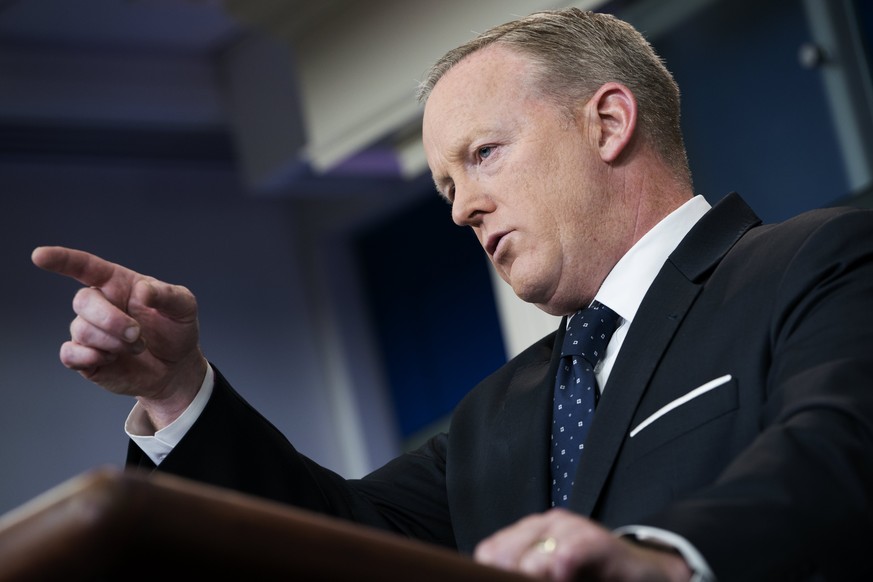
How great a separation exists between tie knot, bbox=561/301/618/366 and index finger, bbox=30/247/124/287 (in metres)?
0.61

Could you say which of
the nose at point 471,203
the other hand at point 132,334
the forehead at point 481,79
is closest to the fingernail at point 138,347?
the other hand at point 132,334

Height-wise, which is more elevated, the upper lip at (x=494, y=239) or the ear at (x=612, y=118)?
the ear at (x=612, y=118)

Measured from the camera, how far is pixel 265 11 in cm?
466

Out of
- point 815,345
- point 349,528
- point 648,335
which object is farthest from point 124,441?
point 349,528

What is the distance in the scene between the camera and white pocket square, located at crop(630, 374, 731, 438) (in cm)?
143

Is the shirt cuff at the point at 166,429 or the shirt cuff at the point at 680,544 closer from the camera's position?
the shirt cuff at the point at 680,544

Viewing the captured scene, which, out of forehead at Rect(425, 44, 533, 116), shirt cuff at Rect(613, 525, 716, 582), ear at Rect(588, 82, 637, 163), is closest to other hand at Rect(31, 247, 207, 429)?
forehead at Rect(425, 44, 533, 116)

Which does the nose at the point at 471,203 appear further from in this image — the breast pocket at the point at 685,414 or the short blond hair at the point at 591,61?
the breast pocket at the point at 685,414

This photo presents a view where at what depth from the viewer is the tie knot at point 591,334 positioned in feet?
5.63

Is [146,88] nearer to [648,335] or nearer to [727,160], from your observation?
[727,160]

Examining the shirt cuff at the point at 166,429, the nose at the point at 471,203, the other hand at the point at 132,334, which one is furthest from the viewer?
the nose at the point at 471,203

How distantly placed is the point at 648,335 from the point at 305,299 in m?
4.55

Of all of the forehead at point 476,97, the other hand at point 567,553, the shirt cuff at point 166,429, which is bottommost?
the other hand at point 567,553

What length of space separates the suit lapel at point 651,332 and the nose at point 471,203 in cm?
31
